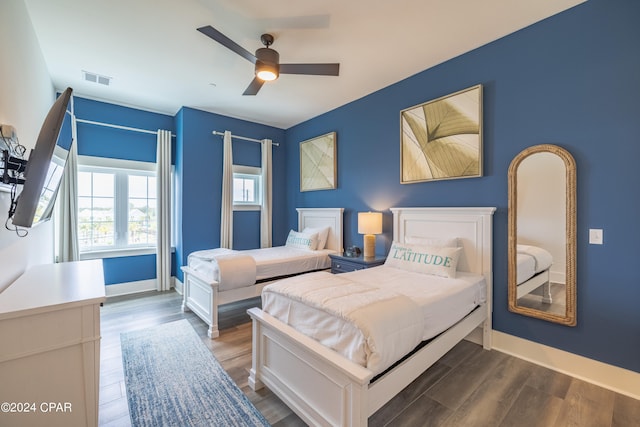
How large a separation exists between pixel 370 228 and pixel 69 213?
13.7 feet

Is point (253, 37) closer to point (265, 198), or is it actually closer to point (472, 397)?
point (265, 198)

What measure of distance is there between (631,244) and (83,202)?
20.4 feet

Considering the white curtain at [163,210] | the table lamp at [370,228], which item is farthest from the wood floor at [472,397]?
the white curtain at [163,210]

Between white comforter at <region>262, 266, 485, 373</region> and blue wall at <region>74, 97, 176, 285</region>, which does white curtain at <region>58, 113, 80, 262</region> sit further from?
white comforter at <region>262, 266, 485, 373</region>

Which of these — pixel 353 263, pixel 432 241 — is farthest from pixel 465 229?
pixel 353 263

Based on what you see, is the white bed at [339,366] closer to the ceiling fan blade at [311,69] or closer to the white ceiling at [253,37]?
the white ceiling at [253,37]

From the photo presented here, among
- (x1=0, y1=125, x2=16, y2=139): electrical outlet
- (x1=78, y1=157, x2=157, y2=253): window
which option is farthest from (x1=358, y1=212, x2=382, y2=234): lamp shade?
(x1=78, y1=157, x2=157, y2=253): window

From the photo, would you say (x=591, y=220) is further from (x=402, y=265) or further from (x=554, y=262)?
(x=402, y=265)

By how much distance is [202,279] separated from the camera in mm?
3119

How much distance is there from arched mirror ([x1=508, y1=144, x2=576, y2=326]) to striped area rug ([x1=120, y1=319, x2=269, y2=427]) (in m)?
2.50

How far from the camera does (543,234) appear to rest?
237 centimetres

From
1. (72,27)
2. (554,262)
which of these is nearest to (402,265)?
(554,262)

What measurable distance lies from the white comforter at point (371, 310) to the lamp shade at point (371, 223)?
3.44ft

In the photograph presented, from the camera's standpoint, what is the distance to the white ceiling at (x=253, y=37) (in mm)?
2182
